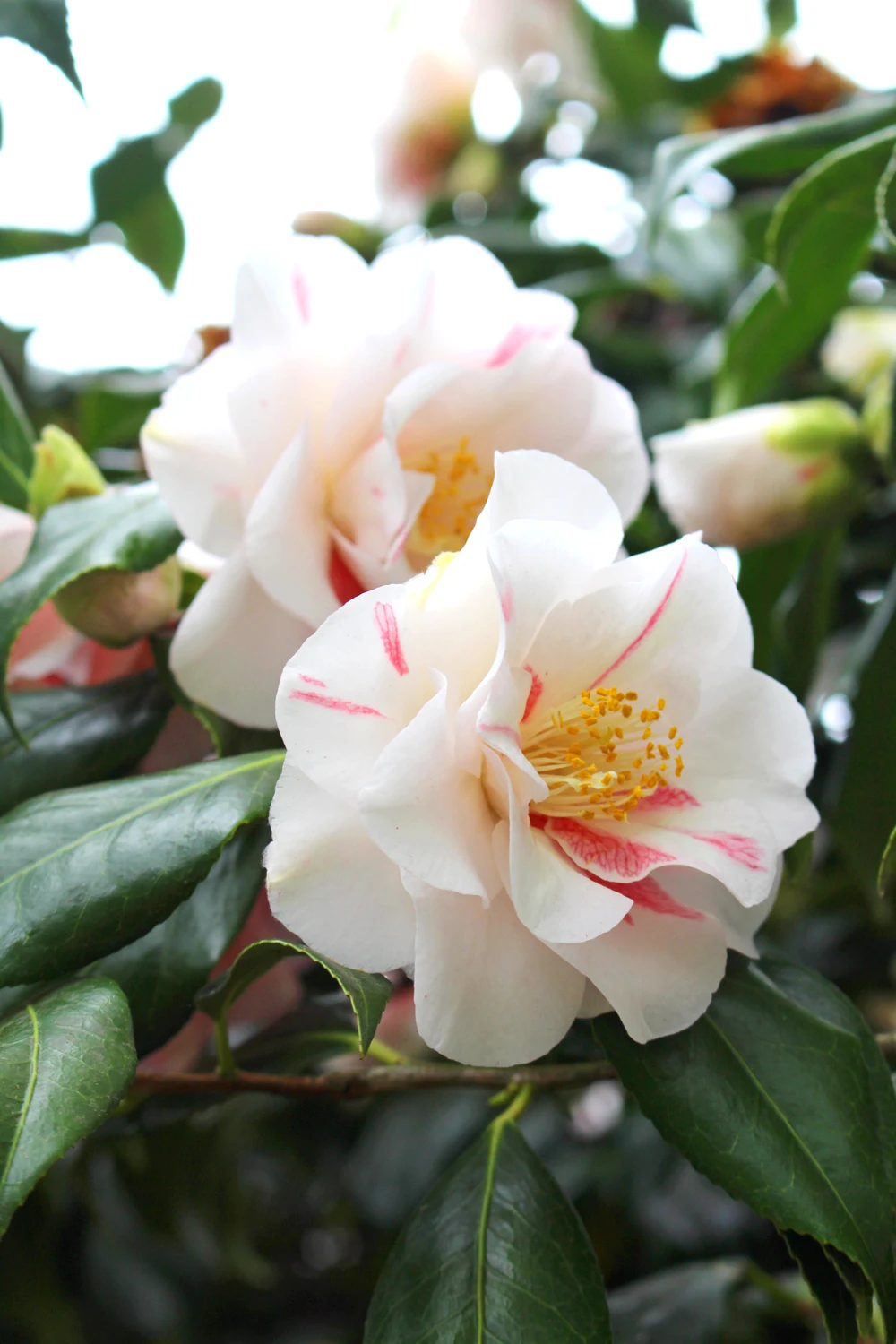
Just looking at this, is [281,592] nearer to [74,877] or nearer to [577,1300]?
[74,877]

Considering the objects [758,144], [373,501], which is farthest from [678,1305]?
[758,144]

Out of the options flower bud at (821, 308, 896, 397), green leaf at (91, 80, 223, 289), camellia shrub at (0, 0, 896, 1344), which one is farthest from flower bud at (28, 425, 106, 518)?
flower bud at (821, 308, 896, 397)

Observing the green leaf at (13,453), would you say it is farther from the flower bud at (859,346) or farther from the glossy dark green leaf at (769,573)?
the flower bud at (859,346)

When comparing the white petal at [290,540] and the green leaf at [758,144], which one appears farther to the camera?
the green leaf at [758,144]

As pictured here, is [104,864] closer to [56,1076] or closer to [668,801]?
[56,1076]

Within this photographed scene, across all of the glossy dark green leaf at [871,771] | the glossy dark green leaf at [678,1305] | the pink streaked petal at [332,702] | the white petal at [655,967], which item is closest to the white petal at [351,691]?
the pink streaked petal at [332,702]

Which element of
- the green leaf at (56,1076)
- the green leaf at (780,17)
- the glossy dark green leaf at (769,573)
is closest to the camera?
the green leaf at (56,1076)

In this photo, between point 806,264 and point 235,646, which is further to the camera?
point 806,264
